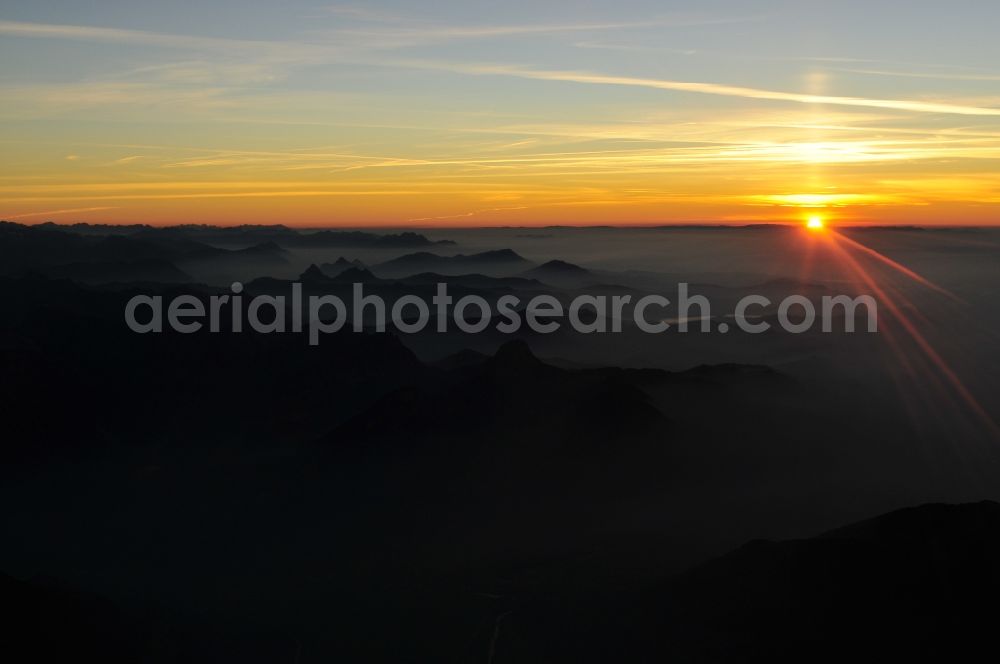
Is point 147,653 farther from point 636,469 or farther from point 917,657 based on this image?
point 636,469

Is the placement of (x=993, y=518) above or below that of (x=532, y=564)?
above

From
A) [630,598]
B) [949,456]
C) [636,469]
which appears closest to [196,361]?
[636,469]

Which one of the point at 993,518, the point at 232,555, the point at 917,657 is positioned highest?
the point at 993,518

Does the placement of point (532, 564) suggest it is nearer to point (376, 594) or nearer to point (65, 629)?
point (376, 594)

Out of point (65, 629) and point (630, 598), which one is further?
point (630, 598)

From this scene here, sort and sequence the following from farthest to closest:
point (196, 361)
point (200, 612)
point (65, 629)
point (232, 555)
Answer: point (196, 361) → point (232, 555) → point (200, 612) → point (65, 629)

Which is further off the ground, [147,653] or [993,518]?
[993,518]

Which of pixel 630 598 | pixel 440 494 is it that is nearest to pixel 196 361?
pixel 440 494

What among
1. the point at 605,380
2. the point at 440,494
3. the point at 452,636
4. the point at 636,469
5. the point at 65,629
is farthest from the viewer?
the point at 605,380

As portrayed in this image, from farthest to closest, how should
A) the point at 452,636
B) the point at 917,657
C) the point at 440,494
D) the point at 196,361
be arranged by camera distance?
the point at 196,361, the point at 440,494, the point at 452,636, the point at 917,657
